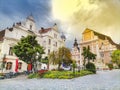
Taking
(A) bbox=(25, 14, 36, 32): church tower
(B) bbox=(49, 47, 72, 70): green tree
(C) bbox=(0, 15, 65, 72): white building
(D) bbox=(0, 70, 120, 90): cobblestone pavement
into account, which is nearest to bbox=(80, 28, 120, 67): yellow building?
(C) bbox=(0, 15, 65, 72): white building

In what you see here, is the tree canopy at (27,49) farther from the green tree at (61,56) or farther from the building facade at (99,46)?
the building facade at (99,46)

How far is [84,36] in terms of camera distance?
107 feet

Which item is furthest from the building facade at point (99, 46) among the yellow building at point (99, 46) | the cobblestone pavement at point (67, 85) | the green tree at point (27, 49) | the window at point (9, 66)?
the cobblestone pavement at point (67, 85)

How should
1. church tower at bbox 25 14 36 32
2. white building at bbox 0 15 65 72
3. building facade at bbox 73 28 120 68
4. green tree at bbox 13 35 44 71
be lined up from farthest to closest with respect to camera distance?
1. building facade at bbox 73 28 120 68
2. church tower at bbox 25 14 36 32
3. white building at bbox 0 15 65 72
4. green tree at bbox 13 35 44 71

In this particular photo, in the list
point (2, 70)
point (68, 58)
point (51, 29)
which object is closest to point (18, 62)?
point (2, 70)

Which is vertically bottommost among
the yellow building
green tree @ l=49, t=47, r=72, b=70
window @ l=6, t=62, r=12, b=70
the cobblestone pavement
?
the cobblestone pavement

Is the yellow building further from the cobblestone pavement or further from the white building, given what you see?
the cobblestone pavement

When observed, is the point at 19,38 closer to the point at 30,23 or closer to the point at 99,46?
the point at 30,23

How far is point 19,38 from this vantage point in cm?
2044

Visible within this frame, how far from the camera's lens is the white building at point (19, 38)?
1864 cm

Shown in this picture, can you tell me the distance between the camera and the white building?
18.6 m

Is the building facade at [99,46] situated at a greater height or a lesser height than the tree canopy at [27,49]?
greater

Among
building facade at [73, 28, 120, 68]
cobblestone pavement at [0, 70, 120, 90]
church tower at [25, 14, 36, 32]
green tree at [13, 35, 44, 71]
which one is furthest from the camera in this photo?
building facade at [73, 28, 120, 68]

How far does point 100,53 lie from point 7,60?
17.7m
